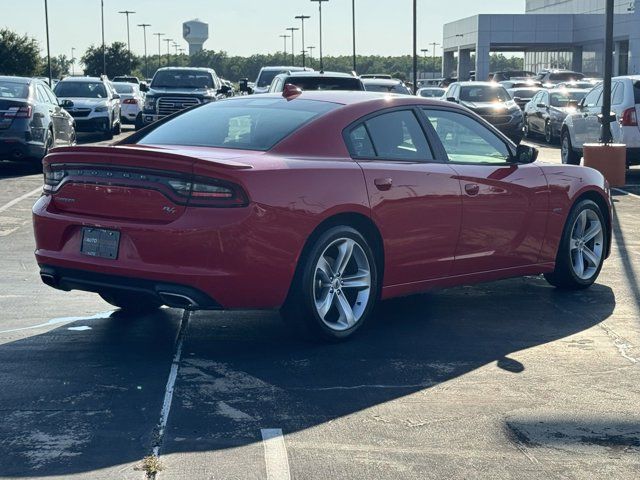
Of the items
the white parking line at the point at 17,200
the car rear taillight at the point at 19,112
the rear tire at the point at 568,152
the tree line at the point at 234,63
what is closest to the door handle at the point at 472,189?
the white parking line at the point at 17,200

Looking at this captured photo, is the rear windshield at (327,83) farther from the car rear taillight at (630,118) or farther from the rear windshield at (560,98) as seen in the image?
the rear windshield at (560,98)

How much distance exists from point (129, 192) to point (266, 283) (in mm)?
884

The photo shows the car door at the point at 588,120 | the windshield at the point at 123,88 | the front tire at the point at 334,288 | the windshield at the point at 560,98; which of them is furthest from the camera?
the windshield at the point at 123,88

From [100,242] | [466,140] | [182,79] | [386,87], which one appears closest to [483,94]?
[386,87]

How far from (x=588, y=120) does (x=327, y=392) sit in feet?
51.2

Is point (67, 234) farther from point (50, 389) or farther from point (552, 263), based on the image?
point (552, 263)

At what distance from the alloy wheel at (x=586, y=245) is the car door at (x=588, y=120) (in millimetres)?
11318

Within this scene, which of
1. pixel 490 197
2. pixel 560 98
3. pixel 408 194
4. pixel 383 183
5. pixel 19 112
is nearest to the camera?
pixel 383 183

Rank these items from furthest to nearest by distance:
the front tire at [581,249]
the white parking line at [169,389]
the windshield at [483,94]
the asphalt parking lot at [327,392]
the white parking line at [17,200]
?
1. the windshield at [483,94]
2. the white parking line at [17,200]
3. the front tire at [581,249]
4. the white parking line at [169,389]
5. the asphalt parking lot at [327,392]

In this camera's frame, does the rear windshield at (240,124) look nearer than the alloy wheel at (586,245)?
Yes

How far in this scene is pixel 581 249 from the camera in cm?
899

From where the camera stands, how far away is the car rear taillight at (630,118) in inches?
735

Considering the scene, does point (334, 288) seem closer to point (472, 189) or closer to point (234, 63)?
point (472, 189)

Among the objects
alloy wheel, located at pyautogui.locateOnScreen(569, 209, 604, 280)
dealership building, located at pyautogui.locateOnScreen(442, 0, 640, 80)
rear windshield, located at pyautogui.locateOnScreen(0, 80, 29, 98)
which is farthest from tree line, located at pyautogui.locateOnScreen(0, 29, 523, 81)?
alloy wheel, located at pyautogui.locateOnScreen(569, 209, 604, 280)
